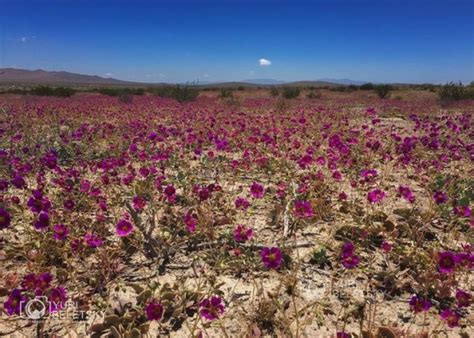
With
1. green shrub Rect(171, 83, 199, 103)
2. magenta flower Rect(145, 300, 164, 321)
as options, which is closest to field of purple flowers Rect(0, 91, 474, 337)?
magenta flower Rect(145, 300, 164, 321)

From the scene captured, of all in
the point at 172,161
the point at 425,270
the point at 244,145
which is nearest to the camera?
the point at 425,270

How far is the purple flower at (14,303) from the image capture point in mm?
2025

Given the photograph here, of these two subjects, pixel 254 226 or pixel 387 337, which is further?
pixel 254 226

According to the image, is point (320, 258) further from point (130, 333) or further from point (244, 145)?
point (244, 145)

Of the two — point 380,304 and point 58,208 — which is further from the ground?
point 58,208

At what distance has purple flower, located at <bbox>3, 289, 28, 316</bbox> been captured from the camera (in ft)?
6.64

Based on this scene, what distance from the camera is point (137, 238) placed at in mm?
3236

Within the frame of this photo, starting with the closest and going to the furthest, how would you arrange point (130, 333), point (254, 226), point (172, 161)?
point (130, 333), point (254, 226), point (172, 161)

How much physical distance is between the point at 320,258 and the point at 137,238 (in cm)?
184

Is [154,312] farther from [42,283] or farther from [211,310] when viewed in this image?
[42,283]

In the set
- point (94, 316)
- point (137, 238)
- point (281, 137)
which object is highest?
point (281, 137)

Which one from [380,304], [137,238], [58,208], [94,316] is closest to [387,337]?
[380,304]

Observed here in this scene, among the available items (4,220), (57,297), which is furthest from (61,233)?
(57,297)
